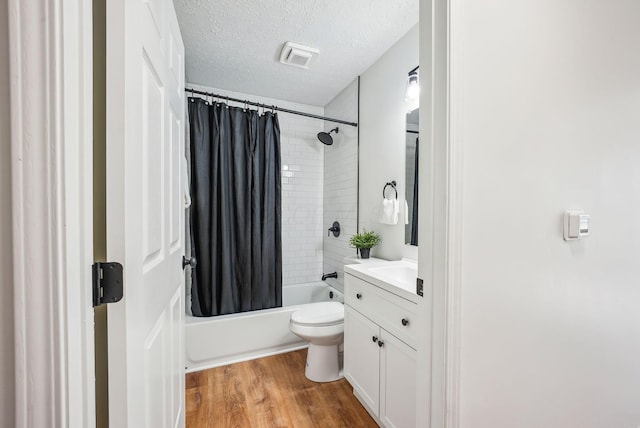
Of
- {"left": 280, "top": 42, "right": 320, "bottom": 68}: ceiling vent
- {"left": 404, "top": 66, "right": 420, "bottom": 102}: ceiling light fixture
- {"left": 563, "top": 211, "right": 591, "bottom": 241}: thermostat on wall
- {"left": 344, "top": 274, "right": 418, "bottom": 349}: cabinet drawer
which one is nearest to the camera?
{"left": 563, "top": 211, "right": 591, "bottom": 241}: thermostat on wall

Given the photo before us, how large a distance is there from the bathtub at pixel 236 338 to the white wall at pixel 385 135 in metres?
1.02

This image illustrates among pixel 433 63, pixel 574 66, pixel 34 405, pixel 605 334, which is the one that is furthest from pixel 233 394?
pixel 574 66

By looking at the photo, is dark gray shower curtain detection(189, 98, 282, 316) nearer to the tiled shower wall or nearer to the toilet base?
the tiled shower wall

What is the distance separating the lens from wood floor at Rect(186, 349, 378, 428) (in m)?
1.54

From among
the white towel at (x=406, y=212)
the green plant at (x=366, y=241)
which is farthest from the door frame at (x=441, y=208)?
the green plant at (x=366, y=241)

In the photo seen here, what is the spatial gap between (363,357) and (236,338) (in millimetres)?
1122

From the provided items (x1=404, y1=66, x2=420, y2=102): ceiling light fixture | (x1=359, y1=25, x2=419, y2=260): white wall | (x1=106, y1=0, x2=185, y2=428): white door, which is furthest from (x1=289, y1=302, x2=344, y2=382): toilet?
(x1=404, y1=66, x2=420, y2=102): ceiling light fixture

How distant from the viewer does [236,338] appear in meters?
2.19

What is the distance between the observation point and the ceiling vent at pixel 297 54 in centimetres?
203

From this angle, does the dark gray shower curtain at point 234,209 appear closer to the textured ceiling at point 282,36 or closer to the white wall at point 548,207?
the textured ceiling at point 282,36

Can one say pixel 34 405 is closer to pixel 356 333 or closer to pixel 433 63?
pixel 433 63

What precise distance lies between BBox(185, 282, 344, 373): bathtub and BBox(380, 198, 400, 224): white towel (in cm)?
116

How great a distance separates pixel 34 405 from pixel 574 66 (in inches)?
68.6

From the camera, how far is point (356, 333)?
5.37ft
